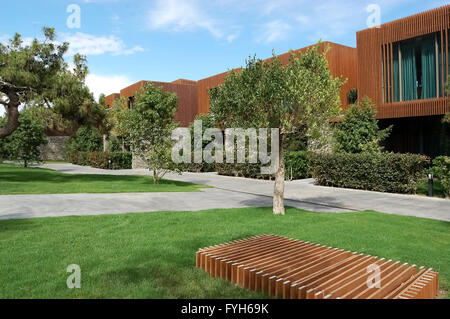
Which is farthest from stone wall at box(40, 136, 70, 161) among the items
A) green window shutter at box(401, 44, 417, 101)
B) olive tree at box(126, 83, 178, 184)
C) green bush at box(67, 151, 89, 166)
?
green window shutter at box(401, 44, 417, 101)

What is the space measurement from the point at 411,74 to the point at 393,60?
1.18 m

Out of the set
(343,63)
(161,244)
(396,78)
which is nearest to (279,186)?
(161,244)

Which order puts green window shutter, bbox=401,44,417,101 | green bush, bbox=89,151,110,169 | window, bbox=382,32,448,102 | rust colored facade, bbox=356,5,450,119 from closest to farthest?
rust colored facade, bbox=356,5,450,119 < window, bbox=382,32,448,102 < green window shutter, bbox=401,44,417,101 < green bush, bbox=89,151,110,169

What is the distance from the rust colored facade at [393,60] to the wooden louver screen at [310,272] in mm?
13966

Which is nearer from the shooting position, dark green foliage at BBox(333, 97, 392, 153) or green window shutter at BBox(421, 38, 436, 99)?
dark green foliage at BBox(333, 97, 392, 153)

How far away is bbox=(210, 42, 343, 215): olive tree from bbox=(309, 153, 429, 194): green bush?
6581 millimetres

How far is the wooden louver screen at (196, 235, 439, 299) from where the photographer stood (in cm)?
359

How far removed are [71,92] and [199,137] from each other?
33.2ft

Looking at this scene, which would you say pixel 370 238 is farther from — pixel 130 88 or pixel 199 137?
pixel 130 88

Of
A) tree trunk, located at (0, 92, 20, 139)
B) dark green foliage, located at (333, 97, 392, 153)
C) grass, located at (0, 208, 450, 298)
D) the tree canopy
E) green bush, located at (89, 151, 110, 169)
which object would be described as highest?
the tree canopy

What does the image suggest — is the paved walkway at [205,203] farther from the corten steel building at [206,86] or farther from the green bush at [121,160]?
the green bush at [121,160]

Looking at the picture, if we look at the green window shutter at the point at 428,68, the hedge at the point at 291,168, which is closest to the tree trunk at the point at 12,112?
the hedge at the point at 291,168

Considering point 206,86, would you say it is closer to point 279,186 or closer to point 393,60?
Answer: point 393,60

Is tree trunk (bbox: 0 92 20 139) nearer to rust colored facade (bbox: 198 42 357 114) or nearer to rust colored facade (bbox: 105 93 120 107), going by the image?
rust colored facade (bbox: 198 42 357 114)
